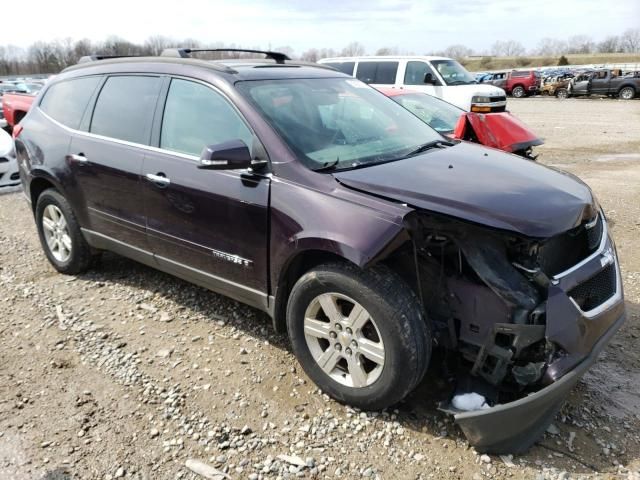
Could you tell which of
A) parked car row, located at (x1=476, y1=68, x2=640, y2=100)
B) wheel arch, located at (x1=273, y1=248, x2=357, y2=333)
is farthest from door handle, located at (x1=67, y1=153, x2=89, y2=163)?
parked car row, located at (x1=476, y1=68, x2=640, y2=100)

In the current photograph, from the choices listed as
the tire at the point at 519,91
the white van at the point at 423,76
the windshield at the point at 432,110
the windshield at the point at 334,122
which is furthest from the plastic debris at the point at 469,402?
the tire at the point at 519,91

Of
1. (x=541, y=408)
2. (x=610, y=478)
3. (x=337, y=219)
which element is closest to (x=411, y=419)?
(x=541, y=408)

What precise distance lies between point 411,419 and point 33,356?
255cm

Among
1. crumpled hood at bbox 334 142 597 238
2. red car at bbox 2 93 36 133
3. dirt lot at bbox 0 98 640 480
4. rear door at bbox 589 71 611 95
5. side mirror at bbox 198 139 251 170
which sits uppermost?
side mirror at bbox 198 139 251 170

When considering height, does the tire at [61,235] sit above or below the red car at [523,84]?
above

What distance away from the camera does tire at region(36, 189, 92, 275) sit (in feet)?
14.8

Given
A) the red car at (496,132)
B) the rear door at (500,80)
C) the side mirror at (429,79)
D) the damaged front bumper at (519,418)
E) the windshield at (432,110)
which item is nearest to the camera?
the damaged front bumper at (519,418)

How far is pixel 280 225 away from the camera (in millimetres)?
2943

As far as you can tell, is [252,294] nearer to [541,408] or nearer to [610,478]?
[541,408]

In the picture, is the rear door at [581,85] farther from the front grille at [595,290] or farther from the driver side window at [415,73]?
the front grille at [595,290]

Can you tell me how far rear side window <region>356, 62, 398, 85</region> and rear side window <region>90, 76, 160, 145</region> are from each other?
10.0 metres

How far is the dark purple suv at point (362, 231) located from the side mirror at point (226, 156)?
0.04 ft

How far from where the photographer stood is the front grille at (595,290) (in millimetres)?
2609

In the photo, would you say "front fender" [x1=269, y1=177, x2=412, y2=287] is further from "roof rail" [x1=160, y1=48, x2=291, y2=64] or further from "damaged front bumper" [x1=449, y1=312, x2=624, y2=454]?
"roof rail" [x1=160, y1=48, x2=291, y2=64]
